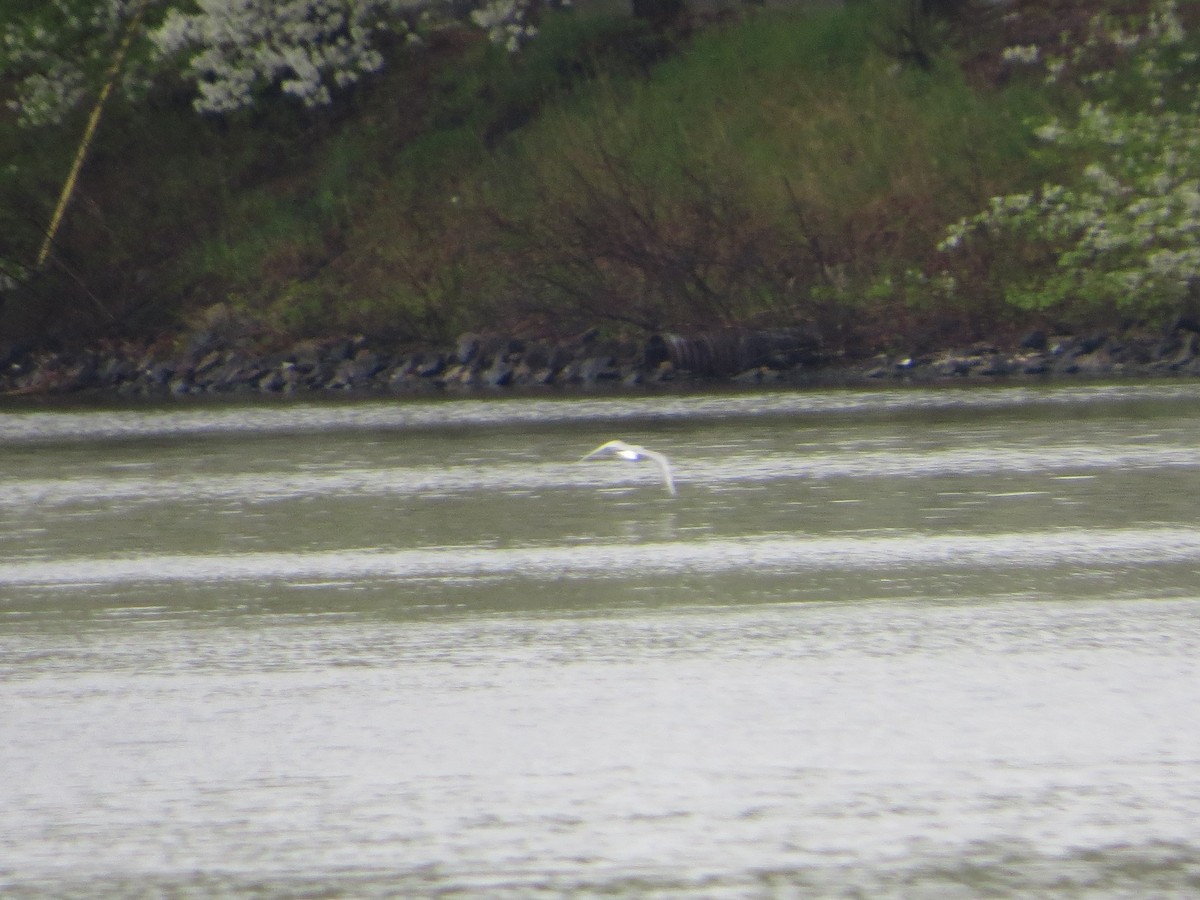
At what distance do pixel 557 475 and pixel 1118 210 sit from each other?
17770mm

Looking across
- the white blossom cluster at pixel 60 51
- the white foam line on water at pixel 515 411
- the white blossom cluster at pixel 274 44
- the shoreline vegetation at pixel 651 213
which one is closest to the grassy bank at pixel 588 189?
the shoreline vegetation at pixel 651 213

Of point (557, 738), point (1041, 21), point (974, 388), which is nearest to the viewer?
point (557, 738)

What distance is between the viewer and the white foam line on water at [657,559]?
12109mm

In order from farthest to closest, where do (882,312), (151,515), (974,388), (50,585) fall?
(882,312) → (974,388) → (151,515) → (50,585)

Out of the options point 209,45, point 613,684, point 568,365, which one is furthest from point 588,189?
point 613,684

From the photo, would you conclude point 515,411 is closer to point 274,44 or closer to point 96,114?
point 274,44

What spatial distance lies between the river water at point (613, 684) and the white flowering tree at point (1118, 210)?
14.6 metres

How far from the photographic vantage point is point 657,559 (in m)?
12.6

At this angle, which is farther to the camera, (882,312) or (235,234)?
(235,234)

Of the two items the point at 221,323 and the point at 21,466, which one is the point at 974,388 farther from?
the point at 221,323

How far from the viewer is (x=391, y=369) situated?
34.4 meters

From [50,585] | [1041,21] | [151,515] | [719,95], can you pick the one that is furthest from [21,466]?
[1041,21]

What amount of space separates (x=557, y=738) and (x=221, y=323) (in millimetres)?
30994

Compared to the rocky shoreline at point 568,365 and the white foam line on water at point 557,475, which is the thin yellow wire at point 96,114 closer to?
the rocky shoreline at point 568,365
